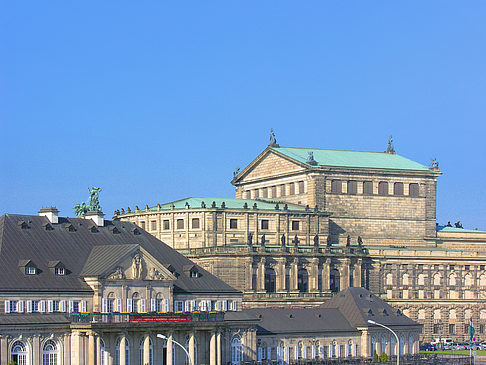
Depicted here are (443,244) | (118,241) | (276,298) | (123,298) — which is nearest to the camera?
(123,298)

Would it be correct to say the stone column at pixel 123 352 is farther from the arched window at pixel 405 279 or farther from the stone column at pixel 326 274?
the arched window at pixel 405 279

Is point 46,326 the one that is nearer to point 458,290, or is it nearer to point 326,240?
point 326,240

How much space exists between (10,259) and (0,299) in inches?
240

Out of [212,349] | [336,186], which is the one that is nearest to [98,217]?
[212,349]

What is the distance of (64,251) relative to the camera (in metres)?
119

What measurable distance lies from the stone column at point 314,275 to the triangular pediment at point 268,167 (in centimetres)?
1756

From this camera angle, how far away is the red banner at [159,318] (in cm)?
11538

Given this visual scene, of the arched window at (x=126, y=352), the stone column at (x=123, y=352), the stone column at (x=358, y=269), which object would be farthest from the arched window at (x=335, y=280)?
the stone column at (x=123, y=352)

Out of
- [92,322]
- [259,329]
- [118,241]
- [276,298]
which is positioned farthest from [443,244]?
[92,322]

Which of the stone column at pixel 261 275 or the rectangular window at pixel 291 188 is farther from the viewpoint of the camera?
the rectangular window at pixel 291 188

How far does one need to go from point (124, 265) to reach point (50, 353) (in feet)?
41.3

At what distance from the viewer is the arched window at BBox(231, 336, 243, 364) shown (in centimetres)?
12719

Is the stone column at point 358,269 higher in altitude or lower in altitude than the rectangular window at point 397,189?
lower

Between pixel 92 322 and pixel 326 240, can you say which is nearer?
pixel 92 322
